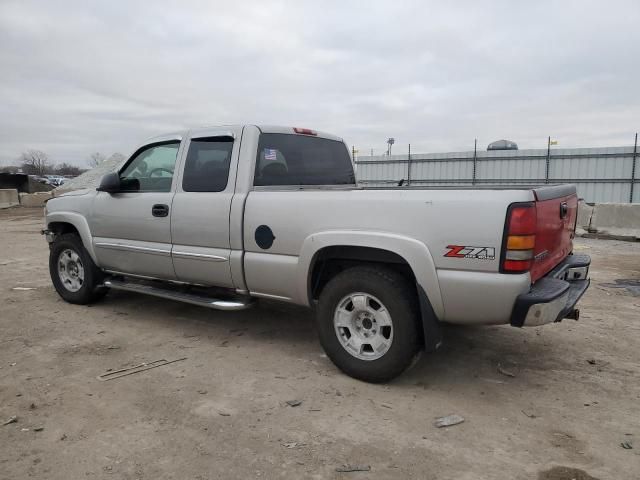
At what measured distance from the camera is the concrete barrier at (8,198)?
21.8 metres

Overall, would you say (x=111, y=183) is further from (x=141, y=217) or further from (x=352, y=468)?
(x=352, y=468)

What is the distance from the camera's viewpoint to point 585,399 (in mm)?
3342

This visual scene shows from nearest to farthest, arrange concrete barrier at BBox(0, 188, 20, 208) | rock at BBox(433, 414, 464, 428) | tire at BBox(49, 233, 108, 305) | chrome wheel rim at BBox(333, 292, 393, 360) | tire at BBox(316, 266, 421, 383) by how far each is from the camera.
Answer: rock at BBox(433, 414, 464, 428), tire at BBox(316, 266, 421, 383), chrome wheel rim at BBox(333, 292, 393, 360), tire at BBox(49, 233, 108, 305), concrete barrier at BBox(0, 188, 20, 208)

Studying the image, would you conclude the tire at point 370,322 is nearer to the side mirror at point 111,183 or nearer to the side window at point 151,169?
the side window at point 151,169

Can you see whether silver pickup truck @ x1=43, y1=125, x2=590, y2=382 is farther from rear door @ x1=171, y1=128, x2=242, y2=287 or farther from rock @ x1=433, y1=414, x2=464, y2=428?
rock @ x1=433, y1=414, x2=464, y2=428

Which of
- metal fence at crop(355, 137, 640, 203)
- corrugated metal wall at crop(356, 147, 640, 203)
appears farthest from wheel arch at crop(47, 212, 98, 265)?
corrugated metal wall at crop(356, 147, 640, 203)

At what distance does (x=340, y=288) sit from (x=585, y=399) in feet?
5.99

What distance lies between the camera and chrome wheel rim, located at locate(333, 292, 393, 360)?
3.47 meters

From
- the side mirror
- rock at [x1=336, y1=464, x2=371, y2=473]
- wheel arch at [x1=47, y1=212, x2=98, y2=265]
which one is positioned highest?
the side mirror

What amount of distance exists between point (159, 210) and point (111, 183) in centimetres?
69

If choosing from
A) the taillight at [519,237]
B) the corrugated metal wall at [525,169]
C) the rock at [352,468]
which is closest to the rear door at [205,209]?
the rock at [352,468]

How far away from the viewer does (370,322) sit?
3.56 m

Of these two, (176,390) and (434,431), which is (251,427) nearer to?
(176,390)

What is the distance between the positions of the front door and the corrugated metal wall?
516 inches
